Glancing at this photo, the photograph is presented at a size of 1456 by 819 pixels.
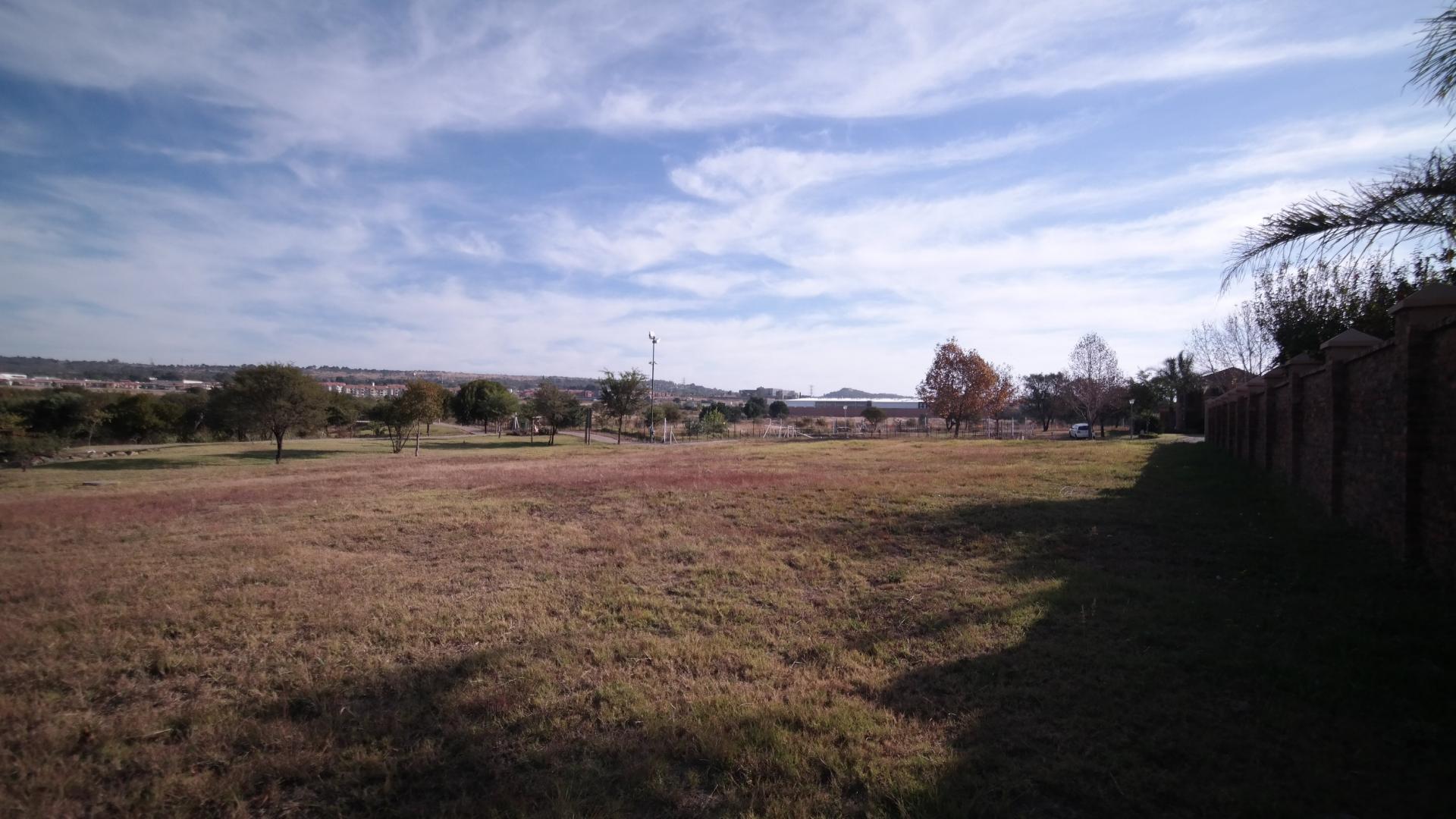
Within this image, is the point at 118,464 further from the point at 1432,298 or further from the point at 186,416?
the point at 1432,298

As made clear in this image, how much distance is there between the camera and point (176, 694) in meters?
4.38

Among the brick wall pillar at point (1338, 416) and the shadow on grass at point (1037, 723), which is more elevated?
the brick wall pillar at point (1338, 416)

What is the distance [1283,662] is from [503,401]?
6019cm

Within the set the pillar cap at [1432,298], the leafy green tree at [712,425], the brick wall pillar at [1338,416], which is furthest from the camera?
the leafy green tree at [712,425]

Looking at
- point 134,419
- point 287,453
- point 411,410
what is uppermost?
point 411,410

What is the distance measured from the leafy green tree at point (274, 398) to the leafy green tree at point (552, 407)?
1361cm

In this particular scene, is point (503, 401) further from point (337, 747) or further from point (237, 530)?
point (337, 747)

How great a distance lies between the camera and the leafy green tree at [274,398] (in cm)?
3022

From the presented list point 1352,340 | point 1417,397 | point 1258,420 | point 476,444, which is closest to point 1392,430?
point 1417,397

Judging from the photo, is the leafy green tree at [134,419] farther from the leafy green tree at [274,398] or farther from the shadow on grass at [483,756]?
the shadow on grass at [483,756]

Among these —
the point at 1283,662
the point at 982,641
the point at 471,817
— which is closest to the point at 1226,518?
the point at 1283,662

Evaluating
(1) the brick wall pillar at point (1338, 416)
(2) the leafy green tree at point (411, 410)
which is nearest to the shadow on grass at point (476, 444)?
(2) the leafy green tree at point (411, 410)

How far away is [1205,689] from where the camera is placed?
410 cm

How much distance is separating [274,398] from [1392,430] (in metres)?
36.6
